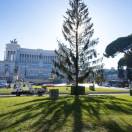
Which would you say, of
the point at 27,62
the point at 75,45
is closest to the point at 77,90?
the point at 75,45

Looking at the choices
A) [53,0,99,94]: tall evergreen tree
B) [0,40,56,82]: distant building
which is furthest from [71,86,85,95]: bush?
[0,40,56,82]: distant building

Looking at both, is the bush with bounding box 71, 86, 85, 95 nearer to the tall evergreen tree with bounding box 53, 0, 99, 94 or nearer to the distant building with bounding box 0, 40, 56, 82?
the tall evergreen tree with bounding box 53, 0, 99, 94

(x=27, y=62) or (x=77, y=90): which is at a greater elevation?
(x=27, y=62)

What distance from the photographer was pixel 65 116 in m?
15.2

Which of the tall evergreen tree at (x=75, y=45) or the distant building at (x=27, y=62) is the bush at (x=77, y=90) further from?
the distant building at (x=27, y=62)

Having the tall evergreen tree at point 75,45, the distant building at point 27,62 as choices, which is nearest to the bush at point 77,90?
the tall evergreen tree at point 75,45

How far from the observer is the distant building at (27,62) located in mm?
177500

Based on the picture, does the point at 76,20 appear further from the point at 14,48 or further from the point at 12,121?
the point at 14,48

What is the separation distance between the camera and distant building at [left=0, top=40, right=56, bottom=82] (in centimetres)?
17750

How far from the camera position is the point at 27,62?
597 feet

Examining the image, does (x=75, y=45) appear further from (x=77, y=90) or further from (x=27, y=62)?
(x=27, y=62)

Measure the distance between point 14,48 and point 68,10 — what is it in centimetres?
14043

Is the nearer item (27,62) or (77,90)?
(77,90)

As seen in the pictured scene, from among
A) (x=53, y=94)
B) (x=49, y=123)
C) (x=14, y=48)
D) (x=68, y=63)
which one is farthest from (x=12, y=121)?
(x=14, y=48)
